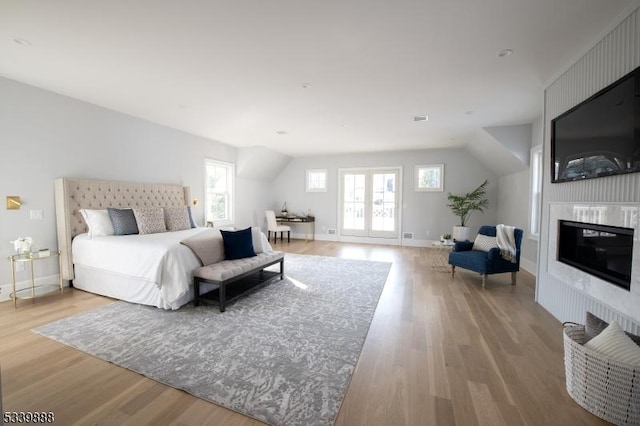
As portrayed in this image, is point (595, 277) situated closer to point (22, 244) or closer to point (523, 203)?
point (523, 203)

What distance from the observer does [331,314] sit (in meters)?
2.93

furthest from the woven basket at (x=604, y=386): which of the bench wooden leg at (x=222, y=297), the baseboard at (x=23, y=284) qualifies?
the baseboard at (x=23, y=284)

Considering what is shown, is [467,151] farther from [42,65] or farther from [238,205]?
[42,65]

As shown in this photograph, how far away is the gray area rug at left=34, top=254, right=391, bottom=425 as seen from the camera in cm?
171

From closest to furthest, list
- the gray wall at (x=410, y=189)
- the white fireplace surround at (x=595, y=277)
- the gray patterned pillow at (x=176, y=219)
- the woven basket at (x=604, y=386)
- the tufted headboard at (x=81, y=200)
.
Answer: the woven basket at (x=604, y=386)
the white fireplace surround at (x=595, y=277)
the tufted headboard at (x=81, y=200)
the gray patterned pillow at (x=176, y=219)
the gray wall at (x=410, y=189)

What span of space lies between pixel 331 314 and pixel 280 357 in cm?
90

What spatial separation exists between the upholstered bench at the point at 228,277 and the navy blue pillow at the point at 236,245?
71 millimetres

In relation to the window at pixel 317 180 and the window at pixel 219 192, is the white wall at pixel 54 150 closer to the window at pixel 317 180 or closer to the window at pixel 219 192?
the window at pixel 219 192

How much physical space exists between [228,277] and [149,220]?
1956mm

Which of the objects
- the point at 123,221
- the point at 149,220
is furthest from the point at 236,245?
the point at 123,221

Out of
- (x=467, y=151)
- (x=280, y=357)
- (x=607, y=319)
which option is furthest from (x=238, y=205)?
(x=607, y=319)

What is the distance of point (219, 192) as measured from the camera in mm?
6582

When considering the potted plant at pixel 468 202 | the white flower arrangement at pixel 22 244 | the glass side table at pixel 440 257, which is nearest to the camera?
the white flower arrangement at pixel 22 244

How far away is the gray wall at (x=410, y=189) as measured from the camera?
6.69m
